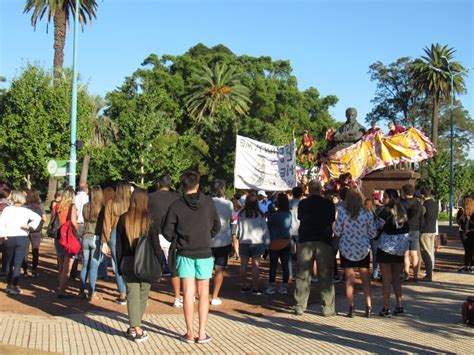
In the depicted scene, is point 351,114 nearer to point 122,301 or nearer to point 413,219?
point 413,219

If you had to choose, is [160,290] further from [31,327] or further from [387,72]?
[387,72]

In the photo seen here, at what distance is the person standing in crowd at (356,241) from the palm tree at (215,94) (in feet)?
142

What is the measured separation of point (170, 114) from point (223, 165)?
10135 mm

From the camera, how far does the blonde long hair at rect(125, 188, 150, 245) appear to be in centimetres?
650

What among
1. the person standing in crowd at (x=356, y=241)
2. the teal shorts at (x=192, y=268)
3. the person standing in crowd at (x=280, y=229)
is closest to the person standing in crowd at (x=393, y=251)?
the person standing in crowd at (x=356, y=241)

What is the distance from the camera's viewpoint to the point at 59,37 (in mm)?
34688

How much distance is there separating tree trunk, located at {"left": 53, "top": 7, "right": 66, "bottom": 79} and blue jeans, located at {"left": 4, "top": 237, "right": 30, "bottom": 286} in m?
27.0

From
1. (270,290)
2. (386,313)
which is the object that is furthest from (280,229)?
(386,313)

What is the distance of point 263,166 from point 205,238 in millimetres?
7979

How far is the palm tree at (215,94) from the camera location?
2039 inches

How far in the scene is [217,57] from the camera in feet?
189

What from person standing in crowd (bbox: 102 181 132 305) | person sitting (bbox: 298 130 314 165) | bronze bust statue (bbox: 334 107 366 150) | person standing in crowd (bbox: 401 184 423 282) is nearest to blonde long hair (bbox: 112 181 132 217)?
person standing in crowd (bbox: 102 181 132 305)

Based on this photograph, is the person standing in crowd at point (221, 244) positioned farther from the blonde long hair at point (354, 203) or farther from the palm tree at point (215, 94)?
the palm tree at point (215, 94)

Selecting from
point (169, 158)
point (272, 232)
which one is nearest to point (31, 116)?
point (169, 158)
